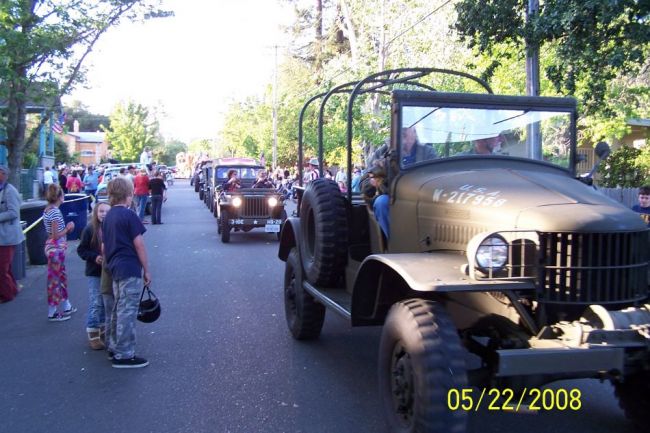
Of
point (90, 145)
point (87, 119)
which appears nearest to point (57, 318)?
point (90, 145)

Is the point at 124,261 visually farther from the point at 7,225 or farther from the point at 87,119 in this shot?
the point at 87,119

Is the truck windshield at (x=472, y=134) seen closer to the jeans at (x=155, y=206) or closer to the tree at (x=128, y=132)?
the jeans at (x=155, y=206)

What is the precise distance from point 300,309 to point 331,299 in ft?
3.57

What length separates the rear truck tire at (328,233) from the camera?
554 cm

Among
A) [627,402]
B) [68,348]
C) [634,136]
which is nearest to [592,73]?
[627,402]

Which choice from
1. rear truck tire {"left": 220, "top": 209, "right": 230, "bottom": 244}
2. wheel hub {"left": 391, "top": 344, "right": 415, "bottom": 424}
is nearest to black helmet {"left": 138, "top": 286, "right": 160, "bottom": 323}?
wheel hub {"left": 391, "top": 344, "right": 415, "bottom": 424}

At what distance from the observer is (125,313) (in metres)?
5.67

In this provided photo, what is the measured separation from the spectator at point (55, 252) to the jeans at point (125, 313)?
200 centimetres

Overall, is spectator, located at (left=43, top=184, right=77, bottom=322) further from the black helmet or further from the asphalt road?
the black helmet

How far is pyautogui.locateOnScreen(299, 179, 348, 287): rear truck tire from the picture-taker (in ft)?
18.2

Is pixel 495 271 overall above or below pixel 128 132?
below

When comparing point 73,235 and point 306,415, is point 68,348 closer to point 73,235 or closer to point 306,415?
point 306,415

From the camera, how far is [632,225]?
3564 millimetres

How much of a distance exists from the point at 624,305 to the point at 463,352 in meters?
1.01
